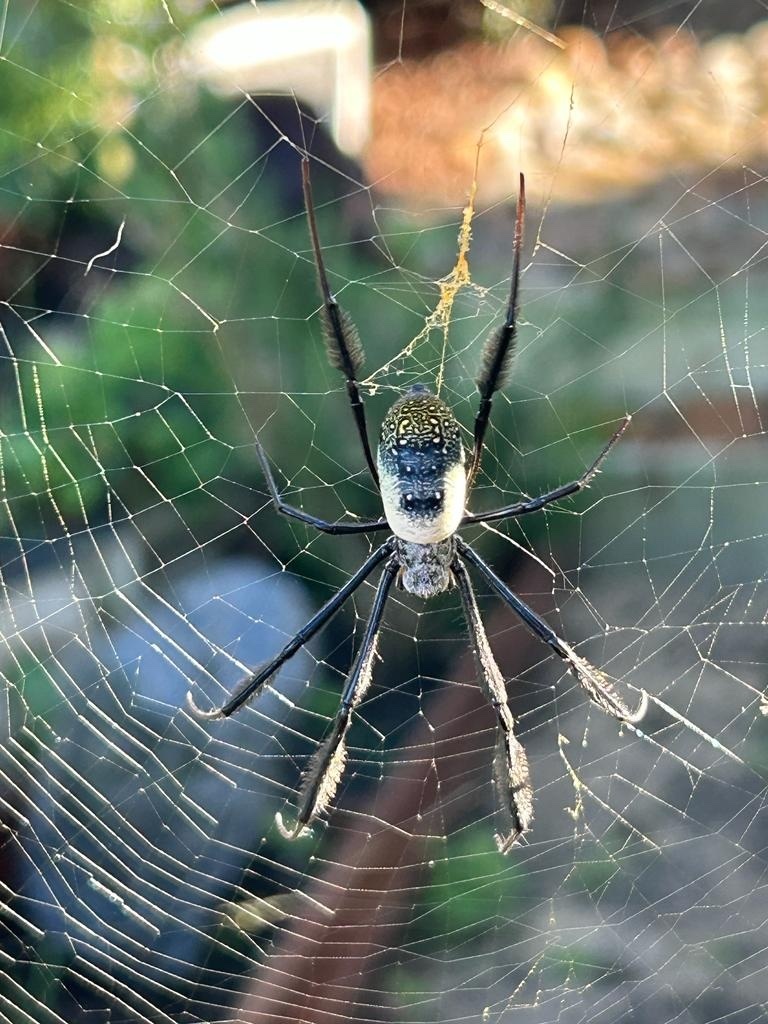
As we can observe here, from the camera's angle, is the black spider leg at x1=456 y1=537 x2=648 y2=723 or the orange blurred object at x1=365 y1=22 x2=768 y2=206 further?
the orange blurred object at x1=365 y1=22 x2=768 y2=206

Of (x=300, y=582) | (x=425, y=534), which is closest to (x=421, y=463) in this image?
(x=425, y=534)

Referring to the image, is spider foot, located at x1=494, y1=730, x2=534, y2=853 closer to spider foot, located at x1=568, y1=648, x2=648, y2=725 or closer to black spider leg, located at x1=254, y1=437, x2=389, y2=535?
spider foot, located at x1=568, y1=648, x2=648, y2=725

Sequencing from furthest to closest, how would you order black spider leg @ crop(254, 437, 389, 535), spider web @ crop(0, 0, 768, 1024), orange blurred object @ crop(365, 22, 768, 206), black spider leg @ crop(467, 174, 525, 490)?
orange blurred object @ crop(365, 22, 768, 206) → spider web @ crop(0, 0, 768, 1024) → black spider leg @ crop(254, 437, 389, 535) → black spider leg @ crop(467, 174, 525, 490)

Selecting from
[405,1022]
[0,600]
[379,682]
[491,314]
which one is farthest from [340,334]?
[405,1022]

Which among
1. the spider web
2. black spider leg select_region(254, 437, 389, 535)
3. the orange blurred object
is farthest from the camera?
the orange blurred object

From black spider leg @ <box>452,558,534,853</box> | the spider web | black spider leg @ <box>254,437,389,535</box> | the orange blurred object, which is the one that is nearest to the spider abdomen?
black spider leg @ <box>254,437,389,535</box>

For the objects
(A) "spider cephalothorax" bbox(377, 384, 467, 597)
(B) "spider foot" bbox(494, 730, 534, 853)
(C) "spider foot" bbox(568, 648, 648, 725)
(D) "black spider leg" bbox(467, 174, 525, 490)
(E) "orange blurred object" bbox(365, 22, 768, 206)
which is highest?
(E) "orange blurred object" bbox(365, 22, 768, 206)

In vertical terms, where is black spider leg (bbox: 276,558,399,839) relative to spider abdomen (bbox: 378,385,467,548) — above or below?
below

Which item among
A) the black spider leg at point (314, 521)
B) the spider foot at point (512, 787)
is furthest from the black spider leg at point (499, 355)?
the spider foot at point (512, 787)
